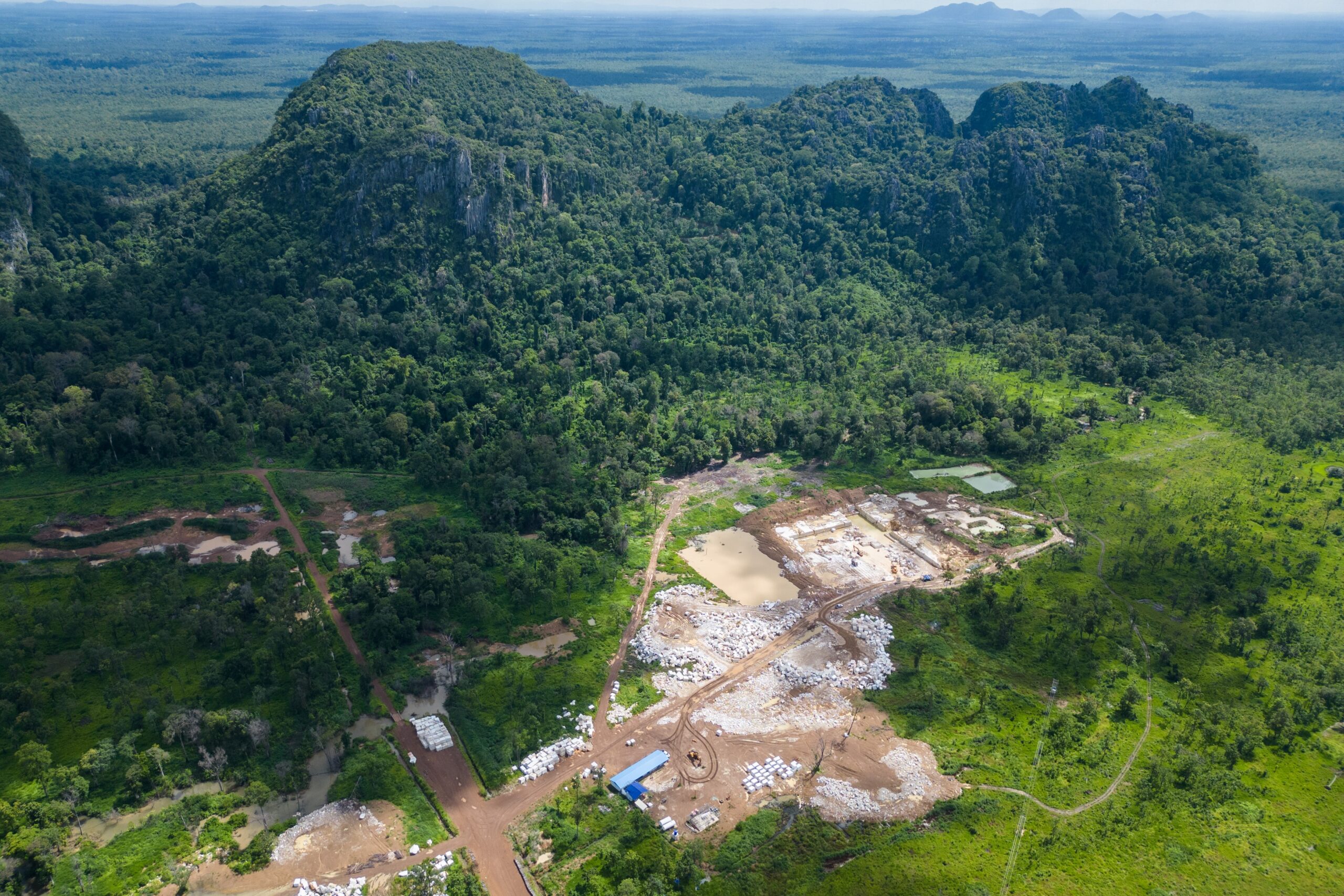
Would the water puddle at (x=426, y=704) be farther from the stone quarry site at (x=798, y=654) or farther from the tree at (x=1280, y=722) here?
the tree at (x=1280, y=722)

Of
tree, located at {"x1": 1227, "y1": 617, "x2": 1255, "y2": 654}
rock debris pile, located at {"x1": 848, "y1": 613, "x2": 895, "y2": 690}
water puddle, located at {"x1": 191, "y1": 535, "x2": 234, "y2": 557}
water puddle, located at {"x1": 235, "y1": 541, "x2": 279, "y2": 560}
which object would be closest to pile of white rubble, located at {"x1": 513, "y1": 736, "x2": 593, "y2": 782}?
rock debris pile, located at {"x1": 848, "y1": 613, "x2": 895, "y2": 690}

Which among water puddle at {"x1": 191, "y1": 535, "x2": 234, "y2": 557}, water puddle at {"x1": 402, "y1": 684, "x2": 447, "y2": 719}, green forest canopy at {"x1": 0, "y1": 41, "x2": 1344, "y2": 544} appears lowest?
water puddle at {"x1": 402, "y1": 684, "x2": 447, "y2": 719}

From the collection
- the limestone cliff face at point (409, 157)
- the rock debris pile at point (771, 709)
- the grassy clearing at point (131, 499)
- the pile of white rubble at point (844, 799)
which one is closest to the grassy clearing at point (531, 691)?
the rock debris pile at point (771, 709)

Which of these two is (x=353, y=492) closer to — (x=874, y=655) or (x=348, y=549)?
(x=348, y=549)

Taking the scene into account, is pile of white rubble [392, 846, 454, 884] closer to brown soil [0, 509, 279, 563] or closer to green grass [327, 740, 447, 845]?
green grass [327, 740, 447, 845]

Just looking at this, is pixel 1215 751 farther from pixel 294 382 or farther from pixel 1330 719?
pixel 294 382

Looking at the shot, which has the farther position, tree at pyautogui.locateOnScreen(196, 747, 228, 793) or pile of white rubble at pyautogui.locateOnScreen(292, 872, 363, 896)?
tree at pyautogui.locateOnScreen(196, 747, 228, 793)
